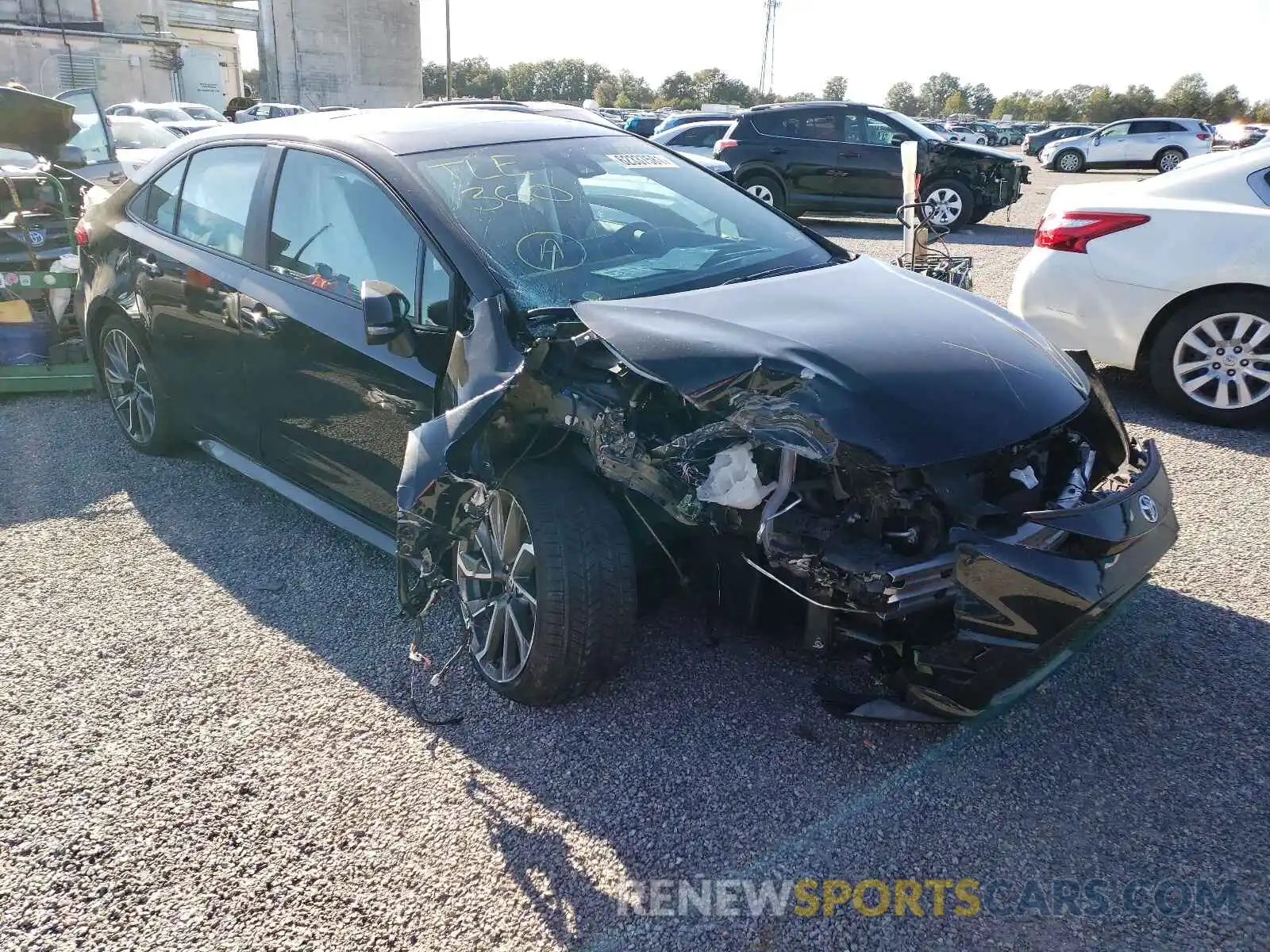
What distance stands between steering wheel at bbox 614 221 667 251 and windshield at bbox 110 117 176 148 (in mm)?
12269

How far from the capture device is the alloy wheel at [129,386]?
4.91m

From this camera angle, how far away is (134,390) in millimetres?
5020

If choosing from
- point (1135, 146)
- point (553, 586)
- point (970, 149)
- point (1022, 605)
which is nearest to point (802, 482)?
point (1022, 605)

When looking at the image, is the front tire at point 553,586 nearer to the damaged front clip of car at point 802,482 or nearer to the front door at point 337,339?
the damaged front clip of car at point 802,482

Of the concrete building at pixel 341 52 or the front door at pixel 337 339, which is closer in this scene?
the front door at pixel 337 339

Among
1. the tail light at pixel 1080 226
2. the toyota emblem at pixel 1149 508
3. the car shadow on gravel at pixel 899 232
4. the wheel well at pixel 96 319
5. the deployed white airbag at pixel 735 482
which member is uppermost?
the tail light at pixel 1080 226

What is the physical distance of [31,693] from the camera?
124 inches

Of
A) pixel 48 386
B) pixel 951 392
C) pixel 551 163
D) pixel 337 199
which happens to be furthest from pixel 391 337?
pixel 48 386

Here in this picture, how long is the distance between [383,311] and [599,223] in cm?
97

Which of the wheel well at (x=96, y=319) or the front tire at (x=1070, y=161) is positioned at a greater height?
the front tire at (x=1070, y=161)

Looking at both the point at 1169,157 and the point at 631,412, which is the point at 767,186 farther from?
the point at 1169,157

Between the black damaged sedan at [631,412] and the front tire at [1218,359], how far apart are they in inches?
99.9

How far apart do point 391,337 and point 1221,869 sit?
2728 millimetres

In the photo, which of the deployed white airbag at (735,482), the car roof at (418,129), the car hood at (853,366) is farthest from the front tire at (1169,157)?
the deployed white airbag at (735,482)
